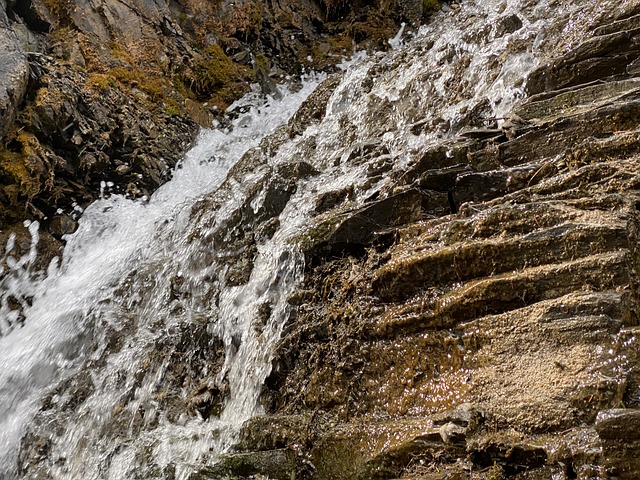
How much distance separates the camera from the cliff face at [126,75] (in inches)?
369

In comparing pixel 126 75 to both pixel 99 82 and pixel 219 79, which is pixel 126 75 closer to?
pixel 99 82

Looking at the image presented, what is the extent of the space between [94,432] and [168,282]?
92.3 inches

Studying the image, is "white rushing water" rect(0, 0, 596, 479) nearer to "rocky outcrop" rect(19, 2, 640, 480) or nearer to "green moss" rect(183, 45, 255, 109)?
"rocky outcrop" rect(19, 2, 640, 480)

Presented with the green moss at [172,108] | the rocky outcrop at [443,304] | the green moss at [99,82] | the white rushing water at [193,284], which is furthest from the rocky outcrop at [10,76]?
the rocky outcrop at [443,304]

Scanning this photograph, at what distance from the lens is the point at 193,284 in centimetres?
722

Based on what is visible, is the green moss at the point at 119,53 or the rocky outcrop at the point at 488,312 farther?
the green moss at the point at 119,53

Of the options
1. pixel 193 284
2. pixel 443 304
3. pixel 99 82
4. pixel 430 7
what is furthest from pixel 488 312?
pixel 430 7

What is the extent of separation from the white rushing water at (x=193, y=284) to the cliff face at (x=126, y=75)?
0.87 metres

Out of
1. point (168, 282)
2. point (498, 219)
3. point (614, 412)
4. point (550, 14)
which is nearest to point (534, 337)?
point (614, 412)

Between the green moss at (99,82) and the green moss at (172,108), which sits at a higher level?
the green moss at (99,82)

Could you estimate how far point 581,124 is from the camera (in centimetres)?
487

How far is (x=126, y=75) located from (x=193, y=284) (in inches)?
308

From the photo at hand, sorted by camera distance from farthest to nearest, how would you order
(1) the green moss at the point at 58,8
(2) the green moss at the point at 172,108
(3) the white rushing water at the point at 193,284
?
(2) the green moss at the point at 172,108, (1) the green moss at the point at 58,8, (3) the white rushing water at the point at 193,284

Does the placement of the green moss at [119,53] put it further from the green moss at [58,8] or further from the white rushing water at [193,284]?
the white rushing water at [193,284]
